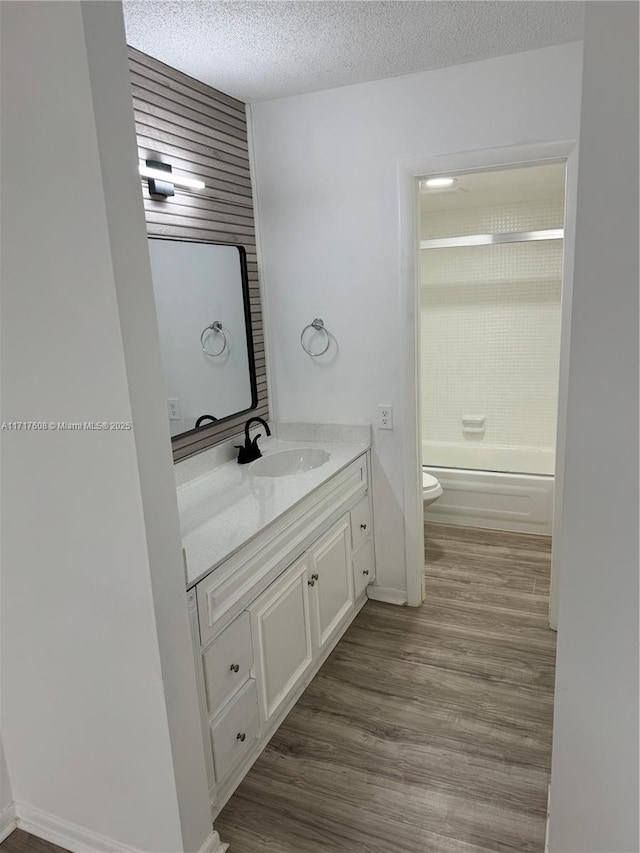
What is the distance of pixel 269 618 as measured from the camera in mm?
2076

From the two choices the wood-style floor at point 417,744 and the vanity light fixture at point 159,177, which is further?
the vanity light fixture at point 159,177

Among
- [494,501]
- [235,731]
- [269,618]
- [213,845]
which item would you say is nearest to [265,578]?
[269,618]

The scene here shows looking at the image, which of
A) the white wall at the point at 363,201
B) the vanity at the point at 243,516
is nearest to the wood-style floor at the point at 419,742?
the vanity at the point at 243,516

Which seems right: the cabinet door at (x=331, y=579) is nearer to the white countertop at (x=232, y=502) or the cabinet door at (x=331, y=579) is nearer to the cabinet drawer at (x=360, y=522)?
the cabinet drawer at (x=360, y=522)

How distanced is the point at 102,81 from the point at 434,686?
7.71 ft

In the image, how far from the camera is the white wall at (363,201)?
240 centimetres

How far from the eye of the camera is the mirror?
7.86ft

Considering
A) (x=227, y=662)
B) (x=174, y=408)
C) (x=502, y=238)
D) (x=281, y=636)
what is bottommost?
(x=281, y=636)

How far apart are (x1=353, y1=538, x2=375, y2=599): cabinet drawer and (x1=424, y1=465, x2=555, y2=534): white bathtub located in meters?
1.15

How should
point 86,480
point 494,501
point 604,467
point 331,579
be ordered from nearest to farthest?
1. point 604,467
2. point 86,480
3. point 331,579
4. point 494,501

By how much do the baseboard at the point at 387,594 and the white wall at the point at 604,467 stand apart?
174 cm

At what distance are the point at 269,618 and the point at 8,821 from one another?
0.98 metres

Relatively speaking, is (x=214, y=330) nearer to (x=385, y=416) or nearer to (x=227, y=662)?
(x=385, y=416)

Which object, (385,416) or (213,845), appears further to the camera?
(385,416)
